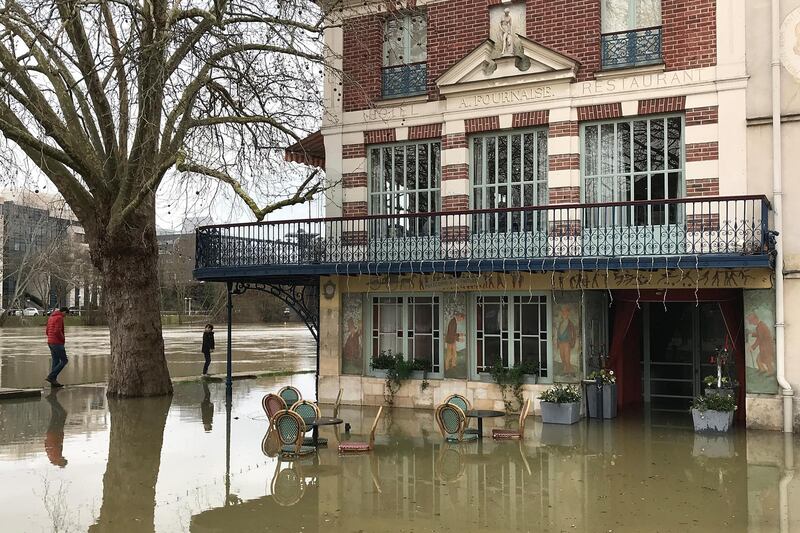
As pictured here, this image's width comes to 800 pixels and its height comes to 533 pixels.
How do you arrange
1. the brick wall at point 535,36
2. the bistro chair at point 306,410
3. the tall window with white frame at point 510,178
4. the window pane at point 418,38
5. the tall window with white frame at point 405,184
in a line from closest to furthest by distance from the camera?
the bistro chair at point 306,410, the brick wall at point 535,36, the tall window with white frame at point 510,178, the tall window with white frame at point 405,184, the window pane at point 418,38

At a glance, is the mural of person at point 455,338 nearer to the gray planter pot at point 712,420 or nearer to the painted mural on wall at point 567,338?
the painted mural on wall at point 567,338

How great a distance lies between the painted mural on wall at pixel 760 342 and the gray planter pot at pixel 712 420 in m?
0.82

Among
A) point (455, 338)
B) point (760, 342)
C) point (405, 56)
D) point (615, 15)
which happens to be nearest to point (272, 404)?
point (455, 338)

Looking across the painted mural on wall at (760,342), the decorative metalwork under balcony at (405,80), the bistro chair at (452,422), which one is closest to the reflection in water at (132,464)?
the bistro chair at (452,422)

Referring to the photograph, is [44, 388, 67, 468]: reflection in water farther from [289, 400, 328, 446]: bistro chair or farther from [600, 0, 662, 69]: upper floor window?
[600, 0, 662, 69]: upper floor window

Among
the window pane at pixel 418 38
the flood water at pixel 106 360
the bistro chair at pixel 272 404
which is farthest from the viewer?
the flood water at pixel 106 360

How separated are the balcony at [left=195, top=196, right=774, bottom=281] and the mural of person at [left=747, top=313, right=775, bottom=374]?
4.23ft

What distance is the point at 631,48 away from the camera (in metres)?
15.4

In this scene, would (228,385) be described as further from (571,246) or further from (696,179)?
(696,179)

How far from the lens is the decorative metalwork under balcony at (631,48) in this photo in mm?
15164

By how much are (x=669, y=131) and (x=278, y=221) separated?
795 centimetres

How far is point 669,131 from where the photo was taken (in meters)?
15.1

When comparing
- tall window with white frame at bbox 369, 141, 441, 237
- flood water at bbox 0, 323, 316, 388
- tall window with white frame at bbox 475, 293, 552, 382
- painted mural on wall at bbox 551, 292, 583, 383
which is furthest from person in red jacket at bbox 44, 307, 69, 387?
painted mural on wall at bbox 551, 292, 583, 383

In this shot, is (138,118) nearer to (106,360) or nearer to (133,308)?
(133,308)
